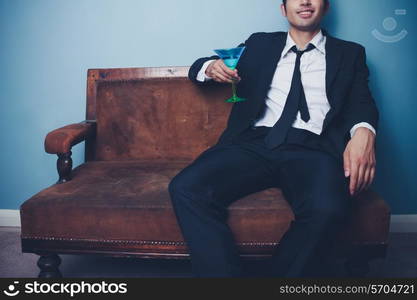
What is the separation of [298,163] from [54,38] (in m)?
1.96

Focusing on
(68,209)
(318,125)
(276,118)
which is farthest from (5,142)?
(318,125)

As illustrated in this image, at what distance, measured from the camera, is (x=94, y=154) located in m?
2.73

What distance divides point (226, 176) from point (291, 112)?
511mm

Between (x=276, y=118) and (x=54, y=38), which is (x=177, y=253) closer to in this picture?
(x=276, y=118)

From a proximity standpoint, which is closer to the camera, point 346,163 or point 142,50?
point 346,163

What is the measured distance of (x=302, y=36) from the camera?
235 centimetres

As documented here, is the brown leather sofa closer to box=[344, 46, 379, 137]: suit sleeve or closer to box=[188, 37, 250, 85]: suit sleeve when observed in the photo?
box=[188, 37, 250, 85]: suit sleeve

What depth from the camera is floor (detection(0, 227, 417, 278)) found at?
2346mm

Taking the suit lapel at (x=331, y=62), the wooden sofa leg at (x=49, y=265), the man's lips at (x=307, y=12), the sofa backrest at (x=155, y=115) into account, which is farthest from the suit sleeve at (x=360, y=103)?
the wooden sofa leg at (x=49, y=265)

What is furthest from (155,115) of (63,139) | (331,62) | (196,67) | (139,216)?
(331,62)

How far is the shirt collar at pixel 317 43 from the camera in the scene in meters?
2.27

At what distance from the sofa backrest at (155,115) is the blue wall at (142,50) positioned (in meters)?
0.21
